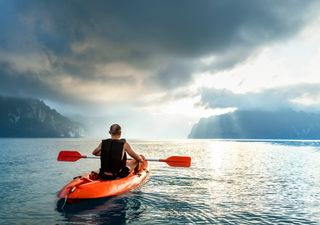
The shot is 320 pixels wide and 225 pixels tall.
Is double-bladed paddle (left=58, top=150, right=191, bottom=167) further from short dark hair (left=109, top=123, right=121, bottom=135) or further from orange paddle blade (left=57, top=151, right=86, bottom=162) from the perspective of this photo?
short dark hair (left=109, top=123, right=121, bottom=135)

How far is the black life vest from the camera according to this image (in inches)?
607

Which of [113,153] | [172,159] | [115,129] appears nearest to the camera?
[115,129]

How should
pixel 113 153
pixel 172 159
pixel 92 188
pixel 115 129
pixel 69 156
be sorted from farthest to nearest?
pixel 69 156 < pixel 172 159 < pixel 113 153 < pixel 115 129 < pixel 92 188

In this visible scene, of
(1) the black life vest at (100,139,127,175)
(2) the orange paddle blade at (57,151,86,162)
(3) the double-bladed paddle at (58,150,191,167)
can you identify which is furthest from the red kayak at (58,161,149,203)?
(2) the orange paddle blade at (57,151,86,162)

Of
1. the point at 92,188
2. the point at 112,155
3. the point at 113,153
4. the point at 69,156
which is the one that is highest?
the point at 113,153

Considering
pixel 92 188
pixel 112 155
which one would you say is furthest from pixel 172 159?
pixel 92 188

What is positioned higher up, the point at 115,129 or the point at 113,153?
the point at 115,129

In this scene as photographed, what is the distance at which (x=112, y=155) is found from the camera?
15.7 meters

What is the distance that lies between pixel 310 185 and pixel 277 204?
30.3 ft

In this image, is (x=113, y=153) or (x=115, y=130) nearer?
(x=115, y=130)

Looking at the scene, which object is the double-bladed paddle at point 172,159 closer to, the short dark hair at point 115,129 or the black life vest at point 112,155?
the black life vest at point 112,155

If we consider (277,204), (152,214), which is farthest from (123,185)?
(277,204)

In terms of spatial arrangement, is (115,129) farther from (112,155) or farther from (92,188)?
(92,188)

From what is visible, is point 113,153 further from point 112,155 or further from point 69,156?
point 69,156
